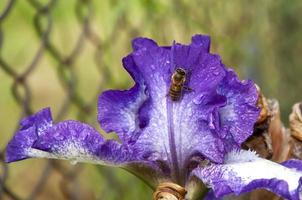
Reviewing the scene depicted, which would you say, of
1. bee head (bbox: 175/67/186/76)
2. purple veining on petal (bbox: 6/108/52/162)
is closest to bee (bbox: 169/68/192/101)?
bee head (bbox: 175/67/186/76)

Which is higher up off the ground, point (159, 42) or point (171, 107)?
point (159, 42)

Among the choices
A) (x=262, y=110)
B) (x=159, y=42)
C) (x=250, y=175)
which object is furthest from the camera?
(x=159, y=42)

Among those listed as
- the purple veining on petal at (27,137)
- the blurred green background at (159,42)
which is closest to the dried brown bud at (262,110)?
the purple veining on petal at (27,137)

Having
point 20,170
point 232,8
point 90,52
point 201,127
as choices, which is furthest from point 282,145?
point 90,52

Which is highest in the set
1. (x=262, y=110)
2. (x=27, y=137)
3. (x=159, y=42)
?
(x=159, y=42)

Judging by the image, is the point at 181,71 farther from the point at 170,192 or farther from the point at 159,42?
the point at 159,42

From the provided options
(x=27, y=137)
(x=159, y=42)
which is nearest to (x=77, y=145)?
(x=27, y=137)

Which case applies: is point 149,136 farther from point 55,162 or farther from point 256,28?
point 256,28
